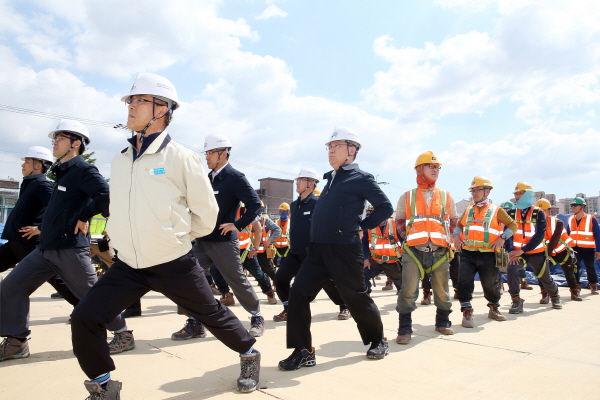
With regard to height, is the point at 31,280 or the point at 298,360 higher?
the point at 31,280

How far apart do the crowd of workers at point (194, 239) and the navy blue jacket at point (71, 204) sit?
10 millimetres

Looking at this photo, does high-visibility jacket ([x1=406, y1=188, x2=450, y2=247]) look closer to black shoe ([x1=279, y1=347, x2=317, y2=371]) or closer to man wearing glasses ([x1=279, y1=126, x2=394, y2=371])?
man wearing glasses ([x1=279, y1=126, x2=394, y2=371])

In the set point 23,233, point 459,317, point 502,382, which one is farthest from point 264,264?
point 502,382

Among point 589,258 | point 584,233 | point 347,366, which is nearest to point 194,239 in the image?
point 347,366

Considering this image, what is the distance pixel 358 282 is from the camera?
4062 mm

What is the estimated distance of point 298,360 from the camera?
3869 mm

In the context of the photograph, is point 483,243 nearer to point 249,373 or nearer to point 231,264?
point 231,264

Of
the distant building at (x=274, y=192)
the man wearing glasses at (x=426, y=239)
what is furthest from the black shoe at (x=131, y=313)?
the distant building at (x=274, y=192)

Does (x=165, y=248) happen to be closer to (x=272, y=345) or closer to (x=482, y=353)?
(x=272, y=345)

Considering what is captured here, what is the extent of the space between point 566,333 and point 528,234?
2768 millimetres

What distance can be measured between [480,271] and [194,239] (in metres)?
4.13

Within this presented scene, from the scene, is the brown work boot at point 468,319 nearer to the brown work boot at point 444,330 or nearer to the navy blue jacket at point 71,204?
the brown work boot at point 444,330

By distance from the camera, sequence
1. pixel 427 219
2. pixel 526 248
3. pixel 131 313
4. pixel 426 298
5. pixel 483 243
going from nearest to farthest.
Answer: pixel 427 219 < pixel 483 243 < pixel 131 313 < pixel 526 248 < pixel 426 298

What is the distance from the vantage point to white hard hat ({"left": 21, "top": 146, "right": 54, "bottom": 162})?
17.9 feet
